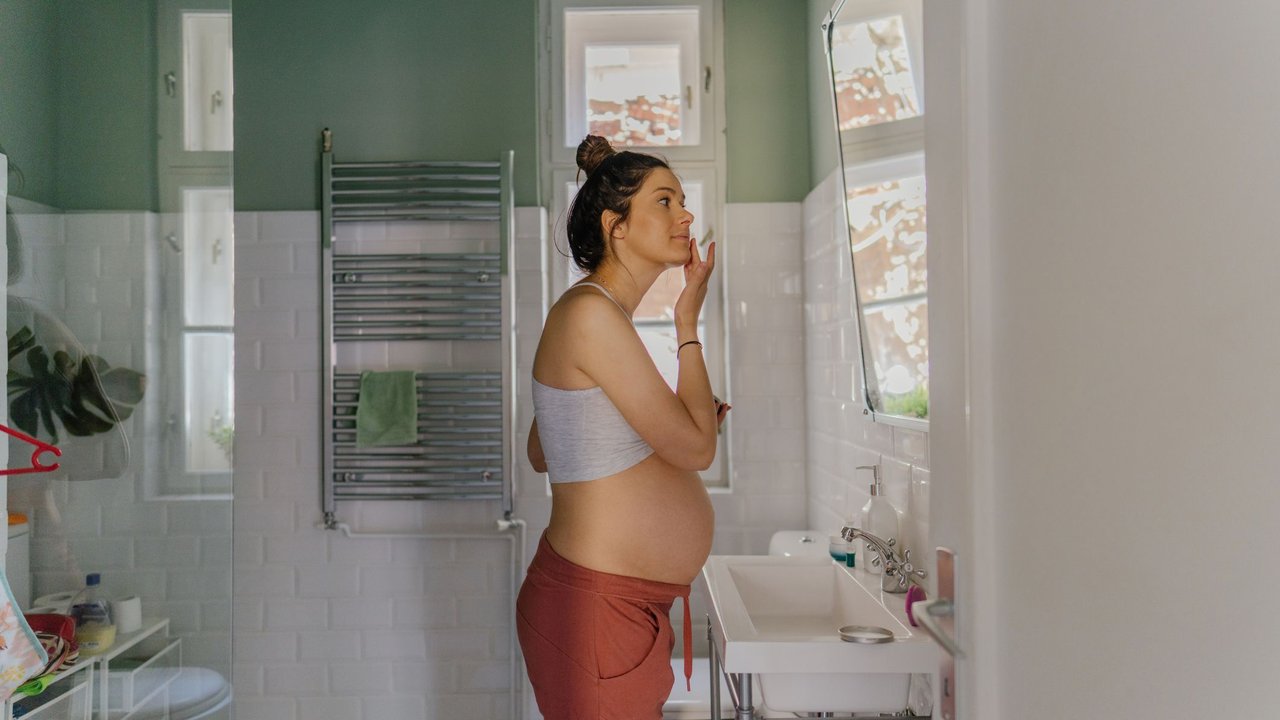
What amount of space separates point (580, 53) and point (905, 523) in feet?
6.60

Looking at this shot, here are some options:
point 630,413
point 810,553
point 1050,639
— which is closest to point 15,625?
point 630,413

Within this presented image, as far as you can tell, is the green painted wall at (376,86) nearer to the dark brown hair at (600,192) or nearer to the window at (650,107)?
the window at (650,107)

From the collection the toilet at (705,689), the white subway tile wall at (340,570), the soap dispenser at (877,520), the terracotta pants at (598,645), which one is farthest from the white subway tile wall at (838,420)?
the white subway tile wall at (340,570)

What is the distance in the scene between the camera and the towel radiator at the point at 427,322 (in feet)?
9.70

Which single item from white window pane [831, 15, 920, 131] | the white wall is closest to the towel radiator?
white window pane [831, 15, 920, 131]

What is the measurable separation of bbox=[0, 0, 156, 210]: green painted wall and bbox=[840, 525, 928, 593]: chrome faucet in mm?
1470

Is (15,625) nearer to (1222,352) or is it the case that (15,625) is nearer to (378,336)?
(1222,352)

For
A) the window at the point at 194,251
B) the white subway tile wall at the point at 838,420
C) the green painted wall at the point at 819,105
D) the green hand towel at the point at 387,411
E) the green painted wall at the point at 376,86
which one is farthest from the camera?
the green painted wall at the point at 376,86

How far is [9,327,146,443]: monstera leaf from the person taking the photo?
3.46ft

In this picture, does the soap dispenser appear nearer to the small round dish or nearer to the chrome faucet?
the chrome faucet

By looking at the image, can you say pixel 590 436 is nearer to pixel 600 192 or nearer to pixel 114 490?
pixel 600 192

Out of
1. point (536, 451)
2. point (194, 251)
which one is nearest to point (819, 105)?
point (536, 451)

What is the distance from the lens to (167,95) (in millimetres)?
1365

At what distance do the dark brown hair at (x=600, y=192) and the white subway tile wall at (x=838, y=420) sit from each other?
70 centimetres
